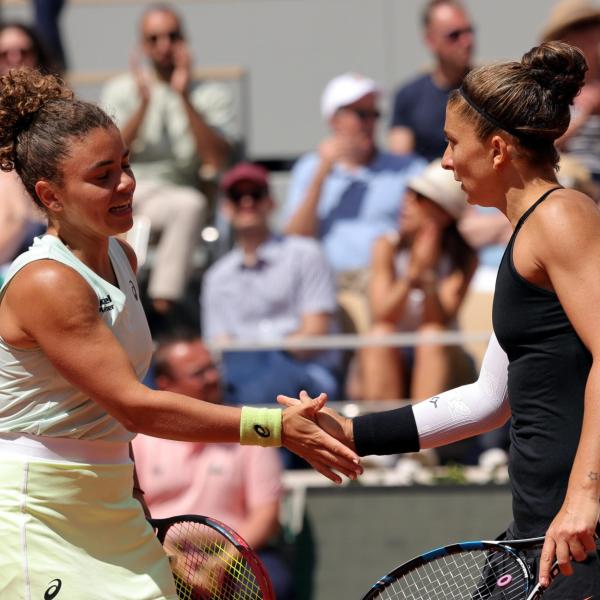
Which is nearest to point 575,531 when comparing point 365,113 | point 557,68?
point 557,68

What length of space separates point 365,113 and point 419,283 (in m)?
1.24

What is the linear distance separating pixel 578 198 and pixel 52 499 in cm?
138

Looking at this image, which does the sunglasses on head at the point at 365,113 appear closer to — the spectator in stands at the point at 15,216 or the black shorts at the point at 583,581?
the spectator in stands at the point at 15,216

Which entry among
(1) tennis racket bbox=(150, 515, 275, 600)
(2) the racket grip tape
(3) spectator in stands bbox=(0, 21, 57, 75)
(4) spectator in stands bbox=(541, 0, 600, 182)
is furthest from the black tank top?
(3) spectator in stands bbox=(0, 21, 57, 75)

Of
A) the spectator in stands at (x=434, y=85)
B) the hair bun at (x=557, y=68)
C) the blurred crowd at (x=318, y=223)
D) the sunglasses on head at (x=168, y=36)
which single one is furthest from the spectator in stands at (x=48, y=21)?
the hair bun at (x=557, y=68)

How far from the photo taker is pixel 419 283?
6.34 meters

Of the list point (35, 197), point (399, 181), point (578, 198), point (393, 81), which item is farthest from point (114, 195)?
point (393, 81)

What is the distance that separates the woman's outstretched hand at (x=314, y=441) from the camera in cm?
319

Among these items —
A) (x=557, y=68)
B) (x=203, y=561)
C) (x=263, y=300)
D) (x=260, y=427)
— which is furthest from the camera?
(x=263, y=300)

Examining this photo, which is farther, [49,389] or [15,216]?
[15,216]

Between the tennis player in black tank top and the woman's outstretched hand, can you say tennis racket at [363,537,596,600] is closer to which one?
the tennis player in black tank top

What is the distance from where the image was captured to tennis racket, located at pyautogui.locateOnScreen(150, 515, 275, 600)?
3.35 meters

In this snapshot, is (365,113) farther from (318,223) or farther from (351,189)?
(318,223)

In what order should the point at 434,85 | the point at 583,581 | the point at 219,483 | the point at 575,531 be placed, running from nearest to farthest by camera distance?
1. the point at 575,531
2. the point at 583,581
3. the point at 219,483
4. the point at 434,85
